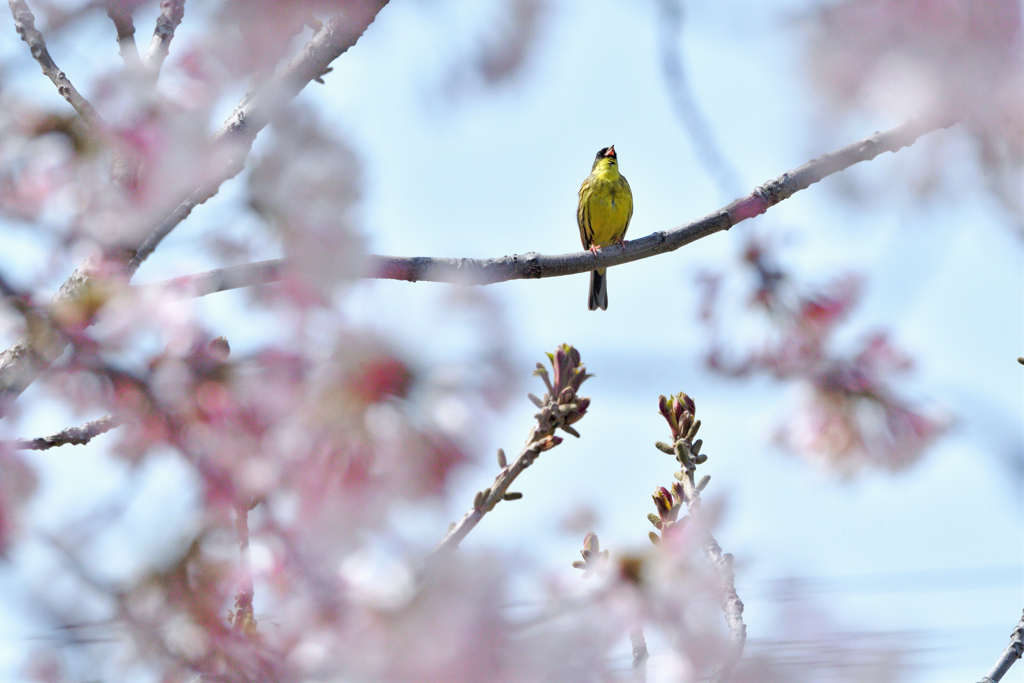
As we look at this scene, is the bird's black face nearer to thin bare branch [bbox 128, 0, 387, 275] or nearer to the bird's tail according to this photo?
the bird's tail

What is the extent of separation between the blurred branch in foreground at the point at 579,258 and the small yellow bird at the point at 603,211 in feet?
12.0

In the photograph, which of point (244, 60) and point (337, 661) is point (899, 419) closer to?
point (337, 661)

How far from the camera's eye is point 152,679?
147 cm

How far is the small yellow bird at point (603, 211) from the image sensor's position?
256 inches

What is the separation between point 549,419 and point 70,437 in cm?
148

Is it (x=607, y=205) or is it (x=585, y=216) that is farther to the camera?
(x=585, y=216)

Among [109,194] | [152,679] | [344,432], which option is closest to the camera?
[152,679]

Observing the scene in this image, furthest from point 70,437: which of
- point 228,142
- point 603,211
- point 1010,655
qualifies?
point 603,211

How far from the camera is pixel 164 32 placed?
3275 millimetres

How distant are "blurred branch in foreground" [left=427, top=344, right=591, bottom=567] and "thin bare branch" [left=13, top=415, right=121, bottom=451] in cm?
111

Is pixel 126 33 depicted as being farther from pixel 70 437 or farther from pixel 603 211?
pixel 603 211

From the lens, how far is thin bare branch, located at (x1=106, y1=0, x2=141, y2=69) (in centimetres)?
237

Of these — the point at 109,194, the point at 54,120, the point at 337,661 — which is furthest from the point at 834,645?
the point at 54,120

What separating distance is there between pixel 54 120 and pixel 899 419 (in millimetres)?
3326
